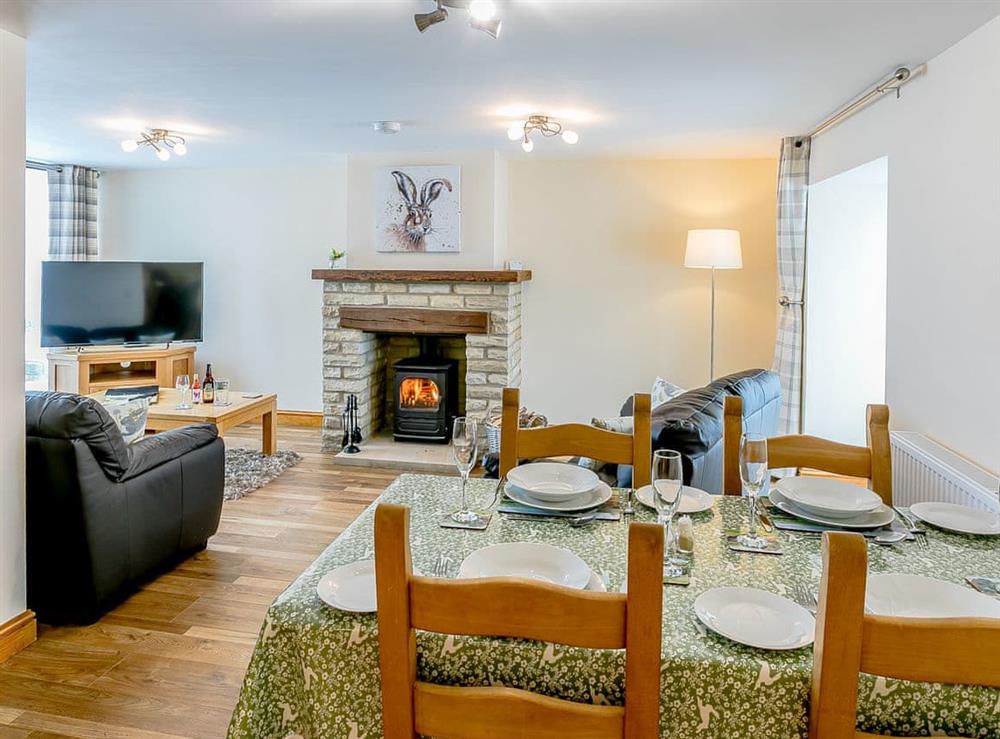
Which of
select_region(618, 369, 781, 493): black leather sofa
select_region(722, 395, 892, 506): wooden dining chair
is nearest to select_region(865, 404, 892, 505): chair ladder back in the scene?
select_region(722, 395, 892, 506): wooden dining chair

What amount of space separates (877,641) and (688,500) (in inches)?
35.3

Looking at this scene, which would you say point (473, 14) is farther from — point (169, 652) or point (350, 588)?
point (169, 652)

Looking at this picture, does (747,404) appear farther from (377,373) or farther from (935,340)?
(377,373)

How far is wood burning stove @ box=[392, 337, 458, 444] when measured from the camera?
5.44 meters

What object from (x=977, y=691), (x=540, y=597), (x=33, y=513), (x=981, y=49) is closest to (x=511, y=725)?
(x=540, y=597)

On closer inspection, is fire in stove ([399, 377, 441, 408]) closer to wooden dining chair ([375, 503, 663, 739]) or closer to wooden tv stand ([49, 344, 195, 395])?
wooden tv stand ([49, 344, 195, 395])

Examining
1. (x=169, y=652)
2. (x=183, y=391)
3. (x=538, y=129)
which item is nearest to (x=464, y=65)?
(x=538, y=129)

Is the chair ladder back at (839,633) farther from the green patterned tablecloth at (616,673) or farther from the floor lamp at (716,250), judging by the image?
the floor lamp at (716,250)

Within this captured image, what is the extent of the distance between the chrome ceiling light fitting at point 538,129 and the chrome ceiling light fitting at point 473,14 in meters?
1.71

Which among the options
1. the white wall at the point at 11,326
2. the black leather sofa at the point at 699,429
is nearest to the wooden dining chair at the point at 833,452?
the black leather sofa at the point at 699,429

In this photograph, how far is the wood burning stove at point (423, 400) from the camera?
17.9ft

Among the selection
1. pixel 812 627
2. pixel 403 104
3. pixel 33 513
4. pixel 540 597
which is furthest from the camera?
pixel 403 104

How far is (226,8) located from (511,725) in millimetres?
2494

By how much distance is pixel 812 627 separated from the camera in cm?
114
